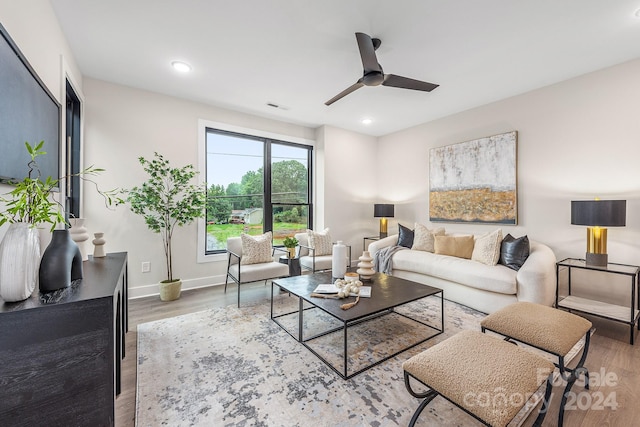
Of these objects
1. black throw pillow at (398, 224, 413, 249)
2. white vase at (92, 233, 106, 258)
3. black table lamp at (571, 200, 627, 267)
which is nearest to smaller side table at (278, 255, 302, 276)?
black throw pillow at (398, 224, 413, 249)

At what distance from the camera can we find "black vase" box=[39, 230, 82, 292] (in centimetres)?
123

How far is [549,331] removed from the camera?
60.5 inches

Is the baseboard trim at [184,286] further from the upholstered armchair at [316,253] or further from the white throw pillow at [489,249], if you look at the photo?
the white throw pillow at [489,249]

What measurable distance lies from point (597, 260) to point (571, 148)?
4.36ft

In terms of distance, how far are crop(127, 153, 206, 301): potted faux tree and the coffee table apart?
5.04 feet

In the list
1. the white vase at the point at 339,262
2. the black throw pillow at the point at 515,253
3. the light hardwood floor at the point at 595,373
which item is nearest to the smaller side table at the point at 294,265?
the light hardwood floor at the point at 595,373

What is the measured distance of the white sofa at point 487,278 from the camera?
2.60 meters

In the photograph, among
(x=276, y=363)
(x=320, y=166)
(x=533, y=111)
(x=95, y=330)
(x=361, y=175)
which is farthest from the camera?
(x=361, y=175)

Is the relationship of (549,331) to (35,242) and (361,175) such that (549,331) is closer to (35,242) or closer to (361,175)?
(35,242)

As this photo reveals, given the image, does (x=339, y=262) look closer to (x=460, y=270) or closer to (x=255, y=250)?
(x=255, y=250)

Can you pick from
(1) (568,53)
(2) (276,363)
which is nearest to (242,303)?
(2) (276,363)

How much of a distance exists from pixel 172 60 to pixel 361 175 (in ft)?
11.9

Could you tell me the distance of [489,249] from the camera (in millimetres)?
3189

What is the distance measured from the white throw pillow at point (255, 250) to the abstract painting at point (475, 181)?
9.21 feet
